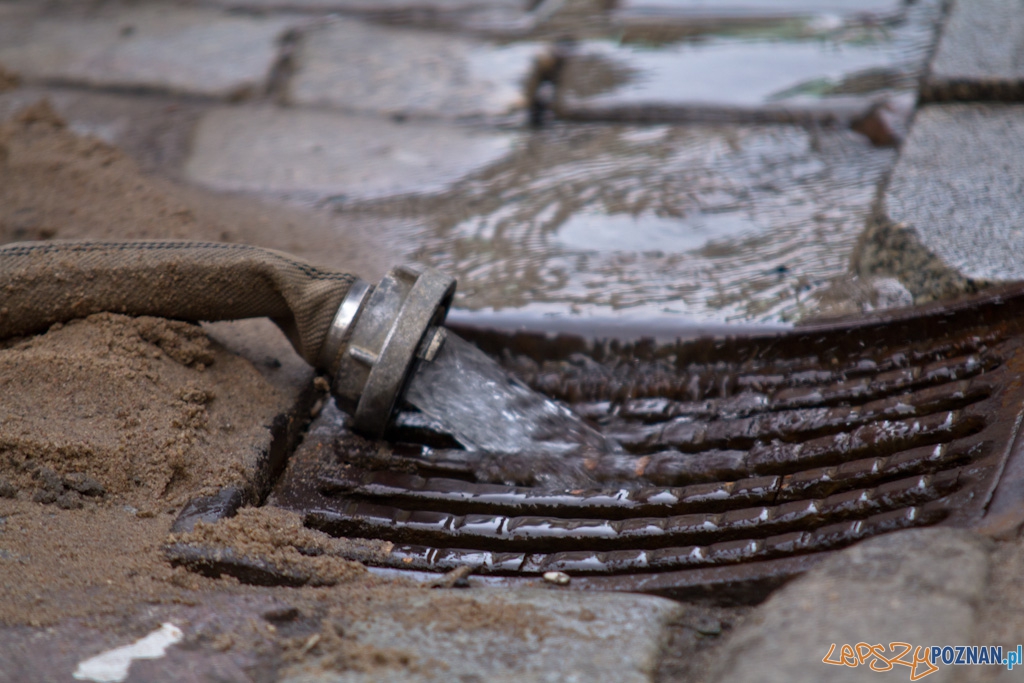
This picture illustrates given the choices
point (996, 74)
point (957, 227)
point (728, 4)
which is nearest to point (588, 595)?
point (957, 227)

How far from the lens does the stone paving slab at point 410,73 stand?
2.91 m

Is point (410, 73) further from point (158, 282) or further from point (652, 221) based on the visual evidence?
point (158, 282)

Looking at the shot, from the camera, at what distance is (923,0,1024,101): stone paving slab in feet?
8.21

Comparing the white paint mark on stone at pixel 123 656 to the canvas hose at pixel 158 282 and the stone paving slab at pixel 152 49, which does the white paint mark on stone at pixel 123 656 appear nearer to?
the canvas hose at pixel 158 282

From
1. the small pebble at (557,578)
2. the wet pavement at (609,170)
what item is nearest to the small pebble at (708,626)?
the wet pavement at (609,170)

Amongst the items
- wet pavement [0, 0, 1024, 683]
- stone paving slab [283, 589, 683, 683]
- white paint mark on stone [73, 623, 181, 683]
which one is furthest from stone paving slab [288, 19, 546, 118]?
white paint mark on stone [73, 623, 181, 683]

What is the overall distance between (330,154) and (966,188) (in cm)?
180

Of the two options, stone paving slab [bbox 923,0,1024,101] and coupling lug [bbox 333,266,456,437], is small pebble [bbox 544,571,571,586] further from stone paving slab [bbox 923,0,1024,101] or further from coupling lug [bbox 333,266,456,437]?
stone paving slab [bbox 923,0,1024,101]

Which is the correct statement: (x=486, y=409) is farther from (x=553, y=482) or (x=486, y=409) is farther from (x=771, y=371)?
(x=771, y=371)

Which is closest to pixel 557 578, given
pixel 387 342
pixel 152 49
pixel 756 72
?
pixel 387 342

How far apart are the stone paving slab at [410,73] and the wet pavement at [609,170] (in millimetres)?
12

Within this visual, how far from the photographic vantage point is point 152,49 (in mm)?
3301

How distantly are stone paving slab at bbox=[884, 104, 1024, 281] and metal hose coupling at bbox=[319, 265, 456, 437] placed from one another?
1046 mm

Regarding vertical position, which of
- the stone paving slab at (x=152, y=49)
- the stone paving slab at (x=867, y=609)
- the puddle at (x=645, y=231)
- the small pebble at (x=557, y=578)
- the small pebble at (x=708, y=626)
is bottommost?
the small pebble at (x=557, y=578)
